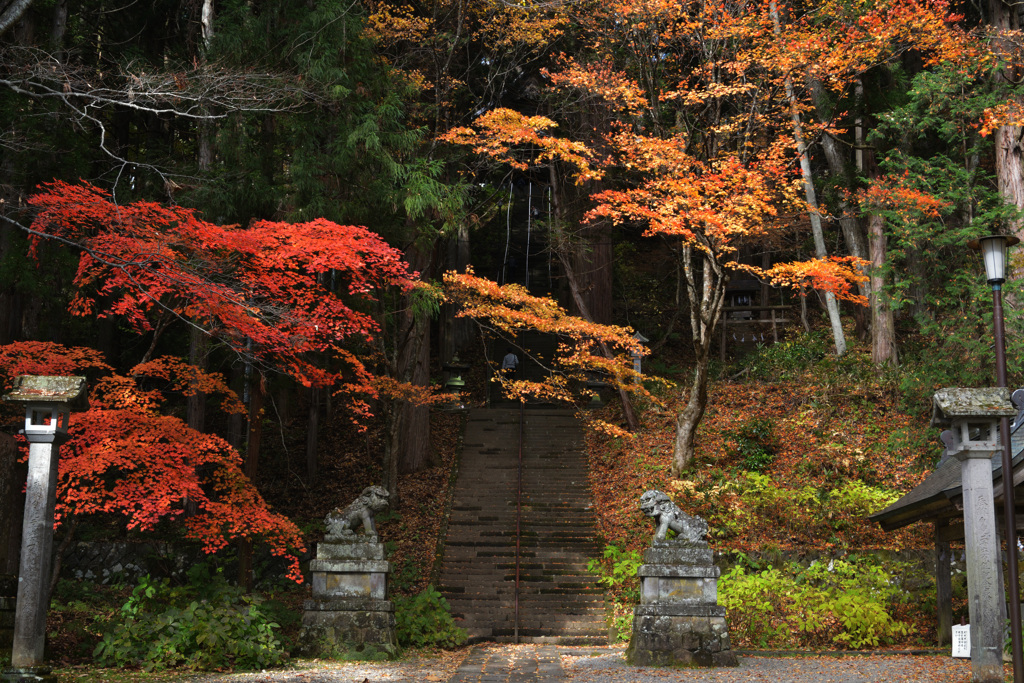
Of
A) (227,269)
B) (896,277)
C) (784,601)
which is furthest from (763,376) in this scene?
(227,269)

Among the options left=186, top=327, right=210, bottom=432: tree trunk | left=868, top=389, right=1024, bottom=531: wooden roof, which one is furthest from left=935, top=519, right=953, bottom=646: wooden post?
left=186, top=327, right=210, bottom=432: tree trunk

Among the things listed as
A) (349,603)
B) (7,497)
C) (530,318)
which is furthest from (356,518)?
(530,318)

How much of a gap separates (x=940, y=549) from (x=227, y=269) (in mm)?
9948

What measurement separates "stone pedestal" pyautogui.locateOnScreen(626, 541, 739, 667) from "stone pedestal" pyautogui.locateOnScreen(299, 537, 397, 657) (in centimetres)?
304

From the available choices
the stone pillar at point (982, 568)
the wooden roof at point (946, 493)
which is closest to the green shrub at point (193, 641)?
the stone pillar at point (982, 568)

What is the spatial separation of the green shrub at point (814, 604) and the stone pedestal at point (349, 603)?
4948mm

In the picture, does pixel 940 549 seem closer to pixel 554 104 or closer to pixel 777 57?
pixel 777 57

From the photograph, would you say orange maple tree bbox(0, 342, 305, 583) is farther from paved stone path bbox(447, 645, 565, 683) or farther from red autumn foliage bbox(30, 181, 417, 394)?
paved stone path bbox(447, 645, 565, 683)

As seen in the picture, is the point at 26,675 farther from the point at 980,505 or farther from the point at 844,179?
the point at 844,179

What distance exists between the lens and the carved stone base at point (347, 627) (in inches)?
396

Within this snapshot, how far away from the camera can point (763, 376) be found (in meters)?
21.2

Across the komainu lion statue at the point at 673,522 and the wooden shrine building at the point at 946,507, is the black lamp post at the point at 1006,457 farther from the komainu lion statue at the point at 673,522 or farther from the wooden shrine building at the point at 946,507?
the komainu lion statue at the point at 673,522

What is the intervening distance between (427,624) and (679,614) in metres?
3.90

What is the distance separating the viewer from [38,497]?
7434 millimetres
